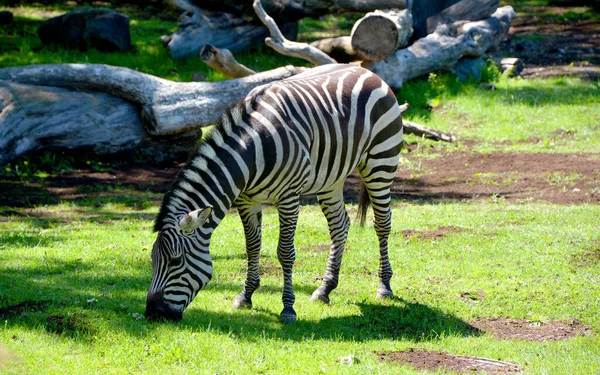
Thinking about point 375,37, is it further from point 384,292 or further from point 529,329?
point 529,329

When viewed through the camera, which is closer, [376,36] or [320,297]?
[320,297]

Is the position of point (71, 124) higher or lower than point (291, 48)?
lower

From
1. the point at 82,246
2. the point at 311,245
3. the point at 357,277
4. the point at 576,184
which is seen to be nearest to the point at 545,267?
the point at 357,277

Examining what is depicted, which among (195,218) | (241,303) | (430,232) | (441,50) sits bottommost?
(430,232)

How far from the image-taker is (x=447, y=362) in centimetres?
674

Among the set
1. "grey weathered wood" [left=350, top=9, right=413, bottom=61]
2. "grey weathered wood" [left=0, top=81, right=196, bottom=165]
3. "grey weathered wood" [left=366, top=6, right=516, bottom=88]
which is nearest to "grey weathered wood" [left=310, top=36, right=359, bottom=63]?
"grey weathered wood" [left=350, top=9, right=413, bottom=61]

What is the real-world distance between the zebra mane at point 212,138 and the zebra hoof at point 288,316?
5.24ft

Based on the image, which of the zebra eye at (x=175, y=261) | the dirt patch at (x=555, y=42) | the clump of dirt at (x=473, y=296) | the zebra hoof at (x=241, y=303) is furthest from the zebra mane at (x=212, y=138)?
the dirt patch at (x=555, y=42)

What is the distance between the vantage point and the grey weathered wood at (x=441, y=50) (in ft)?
61.3

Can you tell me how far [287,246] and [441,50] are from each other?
1311 centimetres

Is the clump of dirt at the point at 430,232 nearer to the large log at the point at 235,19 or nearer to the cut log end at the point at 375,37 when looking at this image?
the cut log end at the point at 375,37

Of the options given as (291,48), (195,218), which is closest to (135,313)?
(195,218)

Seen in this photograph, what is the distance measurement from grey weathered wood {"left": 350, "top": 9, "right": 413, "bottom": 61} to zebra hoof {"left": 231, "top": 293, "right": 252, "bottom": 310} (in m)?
9.84

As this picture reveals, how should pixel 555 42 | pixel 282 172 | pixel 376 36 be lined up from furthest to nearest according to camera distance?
pixel 555 42 < pixel 376 36 < pixel 282 172
